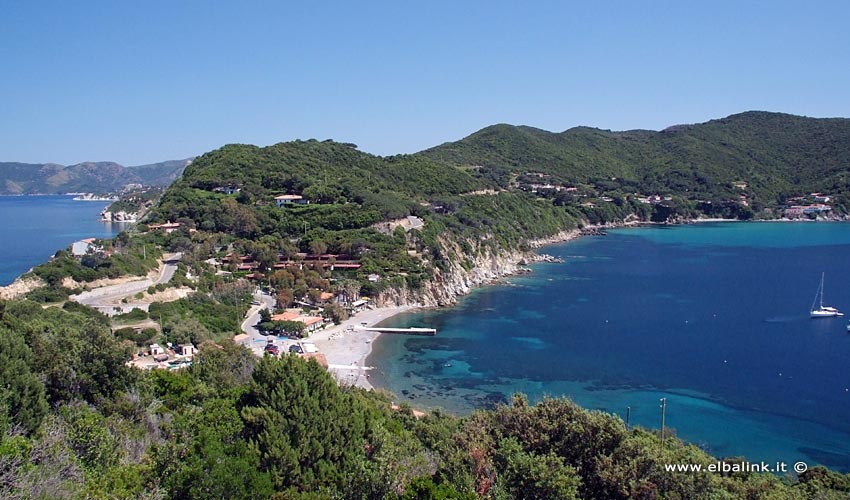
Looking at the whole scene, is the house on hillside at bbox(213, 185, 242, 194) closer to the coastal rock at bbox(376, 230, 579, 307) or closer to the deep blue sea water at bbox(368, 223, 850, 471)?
the coastal rock at bbox(376, 230, 579, 307)

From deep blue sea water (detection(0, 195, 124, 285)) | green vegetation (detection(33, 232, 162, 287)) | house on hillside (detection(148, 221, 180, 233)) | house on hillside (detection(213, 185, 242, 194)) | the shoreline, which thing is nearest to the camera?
the shoreline

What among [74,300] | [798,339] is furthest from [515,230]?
[74,300]

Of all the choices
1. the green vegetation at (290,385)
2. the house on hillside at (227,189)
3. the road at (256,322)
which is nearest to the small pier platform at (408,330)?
the green vegetation at (290,385)

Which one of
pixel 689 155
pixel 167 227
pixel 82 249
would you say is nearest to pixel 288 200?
pixel 167 227

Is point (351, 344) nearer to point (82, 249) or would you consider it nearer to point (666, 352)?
point (666, 352)

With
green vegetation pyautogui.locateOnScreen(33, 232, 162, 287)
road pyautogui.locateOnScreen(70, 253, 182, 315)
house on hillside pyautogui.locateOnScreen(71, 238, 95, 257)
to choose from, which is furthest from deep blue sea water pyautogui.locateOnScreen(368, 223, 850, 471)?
house on hillside pyautogui.locateOnScreen(71, 238, 95, 257)

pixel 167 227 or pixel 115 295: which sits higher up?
pixel 167 227
